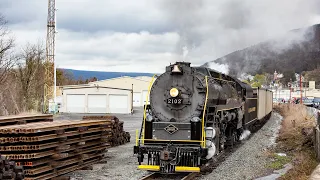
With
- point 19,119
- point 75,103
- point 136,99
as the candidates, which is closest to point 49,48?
point 75,103

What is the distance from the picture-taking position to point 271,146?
17609 millimetres

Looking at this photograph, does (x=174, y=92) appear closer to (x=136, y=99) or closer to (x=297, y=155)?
(x=297, y=155)

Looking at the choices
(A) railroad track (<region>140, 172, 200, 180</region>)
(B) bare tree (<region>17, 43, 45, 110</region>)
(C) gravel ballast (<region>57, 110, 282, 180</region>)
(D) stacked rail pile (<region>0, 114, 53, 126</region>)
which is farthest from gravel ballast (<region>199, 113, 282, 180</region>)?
(B) bare tree (<region>17, 43, 45, 110</region>)

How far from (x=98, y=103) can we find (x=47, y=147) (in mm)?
37813

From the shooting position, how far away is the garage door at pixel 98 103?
47.3m

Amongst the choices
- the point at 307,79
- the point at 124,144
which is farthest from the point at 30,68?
the point at 307,79

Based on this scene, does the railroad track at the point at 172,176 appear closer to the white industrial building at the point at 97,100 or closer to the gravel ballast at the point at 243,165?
the gravel ballast at the point at 243,165

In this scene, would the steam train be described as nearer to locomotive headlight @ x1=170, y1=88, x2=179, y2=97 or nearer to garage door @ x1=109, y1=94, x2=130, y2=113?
locomotive headlight @ x1=170, y1=88, x2=179, y2=97

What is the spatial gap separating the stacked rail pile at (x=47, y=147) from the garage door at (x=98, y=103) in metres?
34.6

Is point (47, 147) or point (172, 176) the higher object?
point (47, 147)

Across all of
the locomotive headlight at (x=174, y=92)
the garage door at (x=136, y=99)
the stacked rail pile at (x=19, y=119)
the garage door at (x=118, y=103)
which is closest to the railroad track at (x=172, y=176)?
the locomotive headlight at (x=174, y=92)

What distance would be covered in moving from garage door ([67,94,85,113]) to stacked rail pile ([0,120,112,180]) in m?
35.5

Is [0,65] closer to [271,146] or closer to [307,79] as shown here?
[271,146]

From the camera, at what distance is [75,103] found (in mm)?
47969
